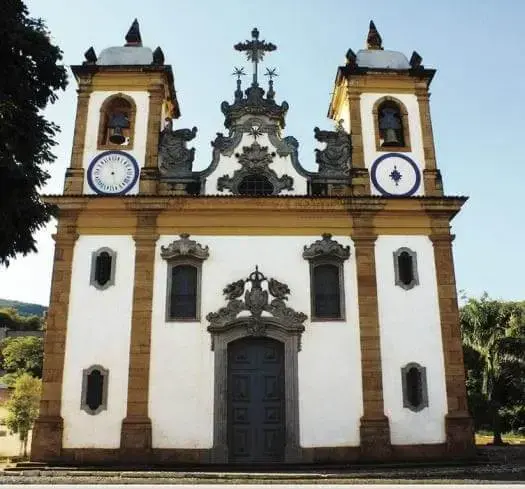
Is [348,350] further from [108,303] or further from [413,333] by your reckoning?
[108,303]

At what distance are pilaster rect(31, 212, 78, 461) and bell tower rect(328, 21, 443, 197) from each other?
7.62 meters

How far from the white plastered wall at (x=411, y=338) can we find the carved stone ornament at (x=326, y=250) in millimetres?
891

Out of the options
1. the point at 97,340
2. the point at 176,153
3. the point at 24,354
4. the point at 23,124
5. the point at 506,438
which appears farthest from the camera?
the point at 24,354

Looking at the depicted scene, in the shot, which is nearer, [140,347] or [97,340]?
[140,347]

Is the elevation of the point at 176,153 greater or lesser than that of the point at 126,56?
lesser

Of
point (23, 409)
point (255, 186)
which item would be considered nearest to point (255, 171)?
point (255, 186)

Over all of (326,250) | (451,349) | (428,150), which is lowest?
(451,349)

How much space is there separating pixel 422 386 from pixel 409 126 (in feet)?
23.5

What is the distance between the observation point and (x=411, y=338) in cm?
1433

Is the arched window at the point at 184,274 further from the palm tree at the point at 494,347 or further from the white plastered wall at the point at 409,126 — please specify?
the palm tree at the point at 494,347

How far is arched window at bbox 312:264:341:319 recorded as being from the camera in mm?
14516

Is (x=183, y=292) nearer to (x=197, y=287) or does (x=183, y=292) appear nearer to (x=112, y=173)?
(x=197, y=287)

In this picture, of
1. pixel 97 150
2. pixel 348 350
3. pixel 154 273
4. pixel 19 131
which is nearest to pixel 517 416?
pixel 348 350

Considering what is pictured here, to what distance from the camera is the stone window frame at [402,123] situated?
53.2 feet
